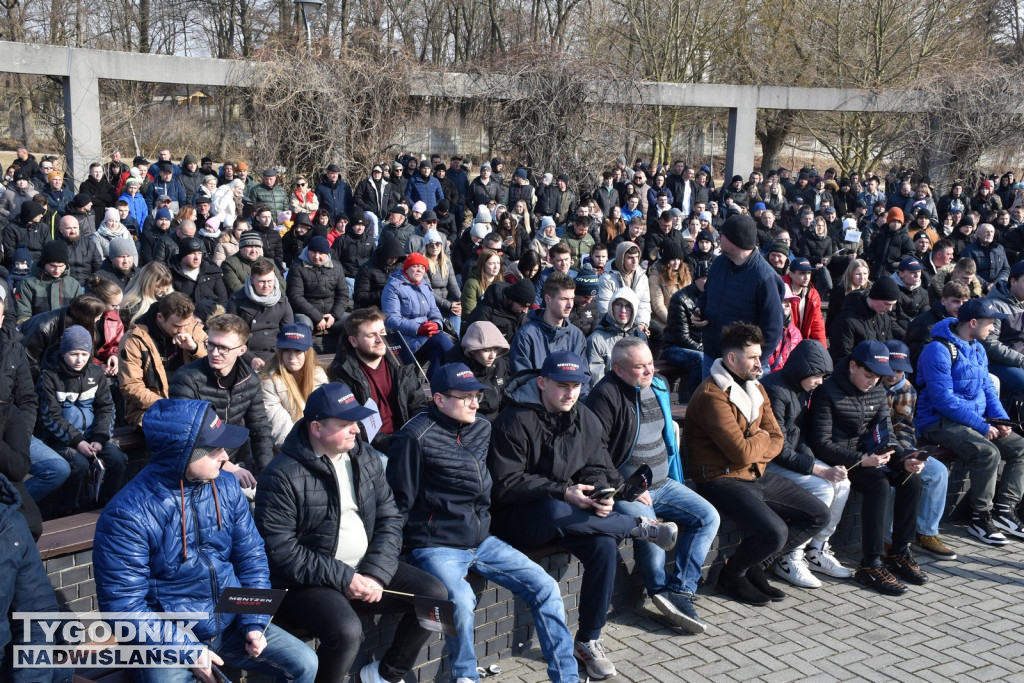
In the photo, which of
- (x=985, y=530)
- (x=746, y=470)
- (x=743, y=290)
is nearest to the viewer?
(x=746, y=470)

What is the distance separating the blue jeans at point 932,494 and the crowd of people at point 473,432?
0.05 ft

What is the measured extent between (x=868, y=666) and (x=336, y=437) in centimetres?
301

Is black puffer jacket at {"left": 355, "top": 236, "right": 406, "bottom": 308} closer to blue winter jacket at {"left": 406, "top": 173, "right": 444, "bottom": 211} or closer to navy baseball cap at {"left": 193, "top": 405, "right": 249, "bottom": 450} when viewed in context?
navy baseball cap at {"left": 193, "top": 405, "right": 249, "bottom": 450}

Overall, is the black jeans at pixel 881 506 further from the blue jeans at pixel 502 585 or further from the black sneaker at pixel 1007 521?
the blue jeans at pixel 502 585

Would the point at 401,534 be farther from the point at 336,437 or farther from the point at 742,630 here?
the point at 742,630

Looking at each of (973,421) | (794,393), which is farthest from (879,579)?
(973,421)

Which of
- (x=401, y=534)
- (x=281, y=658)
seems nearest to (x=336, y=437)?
(x=401, y=534)

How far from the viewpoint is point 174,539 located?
4.01m

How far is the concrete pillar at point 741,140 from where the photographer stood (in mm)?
25422

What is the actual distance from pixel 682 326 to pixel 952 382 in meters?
2.62

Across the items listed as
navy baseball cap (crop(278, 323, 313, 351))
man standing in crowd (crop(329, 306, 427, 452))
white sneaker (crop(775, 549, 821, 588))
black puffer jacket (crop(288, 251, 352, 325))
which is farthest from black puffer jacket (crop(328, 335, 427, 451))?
black puffer jacket (crop(288, 251, 352, 325))

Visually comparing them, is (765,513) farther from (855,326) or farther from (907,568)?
(855,326)

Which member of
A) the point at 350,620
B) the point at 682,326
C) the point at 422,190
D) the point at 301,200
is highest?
the point at 422,190

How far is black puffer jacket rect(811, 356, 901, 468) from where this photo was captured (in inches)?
262
